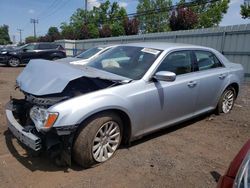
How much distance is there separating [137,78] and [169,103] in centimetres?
69

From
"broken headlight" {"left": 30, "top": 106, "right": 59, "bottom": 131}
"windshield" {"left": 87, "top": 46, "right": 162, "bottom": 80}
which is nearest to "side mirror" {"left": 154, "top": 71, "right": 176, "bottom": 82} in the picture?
"windshield" {"left": 87, "top": 46, "right": 162, "bottom": 80}

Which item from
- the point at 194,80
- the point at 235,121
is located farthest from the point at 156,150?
the point at 235,121

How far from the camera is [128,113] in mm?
3646

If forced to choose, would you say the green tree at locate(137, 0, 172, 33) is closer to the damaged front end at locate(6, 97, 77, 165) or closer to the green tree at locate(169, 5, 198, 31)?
the green tree at locate(169, 5, 198, 31)

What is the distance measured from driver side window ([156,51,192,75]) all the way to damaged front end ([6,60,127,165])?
1.00 m

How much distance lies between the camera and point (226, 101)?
5.88 m

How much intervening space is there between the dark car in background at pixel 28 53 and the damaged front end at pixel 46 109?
14581 mm

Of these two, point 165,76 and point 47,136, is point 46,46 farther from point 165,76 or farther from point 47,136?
point 47,136

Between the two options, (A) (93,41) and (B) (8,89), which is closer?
(B) (8,89)

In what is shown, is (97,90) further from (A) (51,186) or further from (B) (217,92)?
(B) (217,92)

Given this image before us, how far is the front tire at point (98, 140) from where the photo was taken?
10.7 ft

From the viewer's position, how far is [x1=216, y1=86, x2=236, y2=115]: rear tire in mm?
5660

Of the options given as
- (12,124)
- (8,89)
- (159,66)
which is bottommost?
(8,89)

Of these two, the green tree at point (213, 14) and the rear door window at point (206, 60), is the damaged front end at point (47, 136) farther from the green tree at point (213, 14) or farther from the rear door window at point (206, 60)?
the green tree at point (213, 14)
